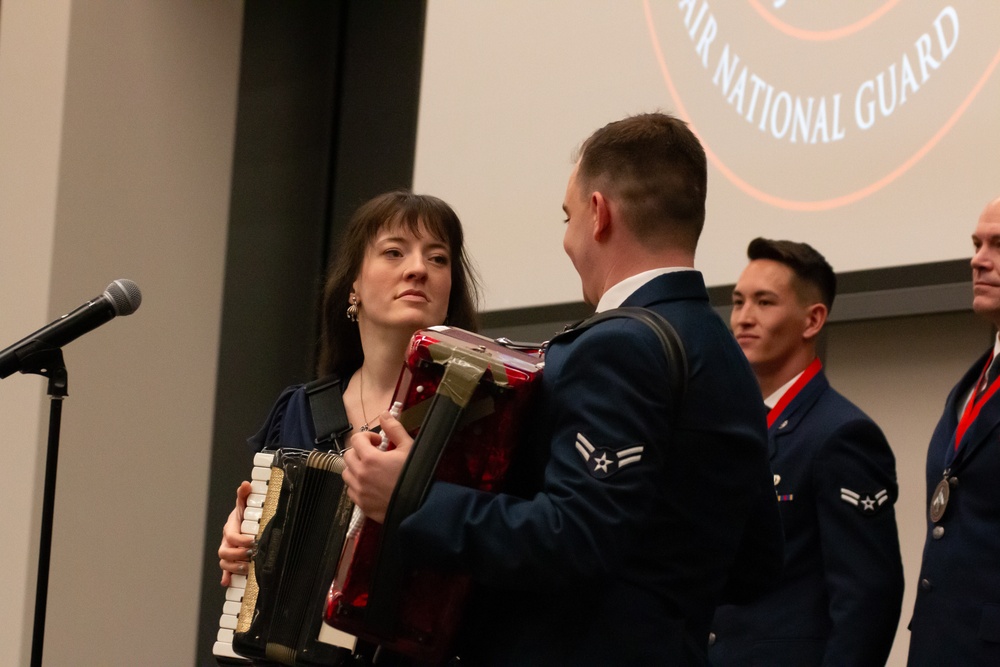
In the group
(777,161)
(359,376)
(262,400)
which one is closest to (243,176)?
(262,400)

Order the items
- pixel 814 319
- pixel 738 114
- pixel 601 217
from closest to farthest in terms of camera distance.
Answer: pixel 601 217 < pixel 814 319 < pixel 738 114

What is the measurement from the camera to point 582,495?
1642 millimetres

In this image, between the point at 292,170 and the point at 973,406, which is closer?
the point at 973,406

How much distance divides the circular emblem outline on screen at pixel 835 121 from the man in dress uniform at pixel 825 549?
771 mm

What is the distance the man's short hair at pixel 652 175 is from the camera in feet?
6.14

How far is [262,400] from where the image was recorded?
571cm

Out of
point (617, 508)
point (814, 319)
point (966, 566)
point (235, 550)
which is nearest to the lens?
point (617, 508)

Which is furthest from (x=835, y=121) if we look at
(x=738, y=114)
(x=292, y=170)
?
(x=292, y=170)

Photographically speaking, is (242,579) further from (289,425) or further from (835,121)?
(835,121)

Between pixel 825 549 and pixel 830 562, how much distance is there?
32 millimetres

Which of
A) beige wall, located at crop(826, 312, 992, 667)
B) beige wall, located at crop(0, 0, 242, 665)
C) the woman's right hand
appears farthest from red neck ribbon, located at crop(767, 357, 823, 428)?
beige wall, located at crop(0, 0, 242, 665)

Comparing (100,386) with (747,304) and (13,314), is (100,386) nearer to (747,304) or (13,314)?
(13,314)

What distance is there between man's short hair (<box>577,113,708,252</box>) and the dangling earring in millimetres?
1038

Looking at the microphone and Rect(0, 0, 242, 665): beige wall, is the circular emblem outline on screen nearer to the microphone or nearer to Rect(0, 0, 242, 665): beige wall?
the microphone
